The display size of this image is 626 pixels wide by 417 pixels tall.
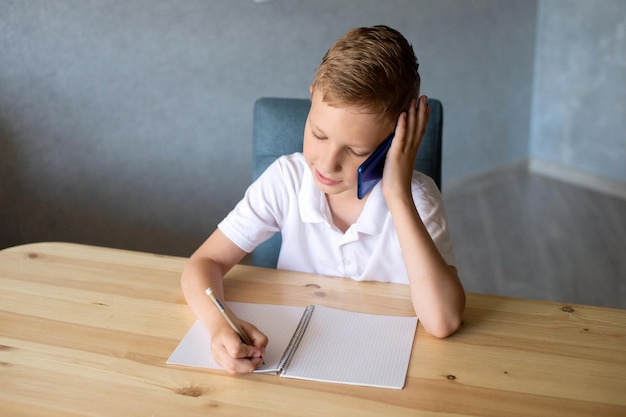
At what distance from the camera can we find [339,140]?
48.6 inches


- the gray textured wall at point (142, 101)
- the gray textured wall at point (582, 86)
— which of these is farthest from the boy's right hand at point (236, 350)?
the gray textured wall at point (582, 86)

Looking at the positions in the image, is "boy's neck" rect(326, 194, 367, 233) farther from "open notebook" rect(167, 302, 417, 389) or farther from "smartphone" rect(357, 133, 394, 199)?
"open notebook" rect(167, 302, 417, 389)

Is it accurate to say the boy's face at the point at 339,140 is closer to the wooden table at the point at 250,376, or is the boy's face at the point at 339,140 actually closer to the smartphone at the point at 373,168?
the smartphone at the point at 373,168

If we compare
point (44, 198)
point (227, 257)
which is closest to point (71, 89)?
point (44, 198)

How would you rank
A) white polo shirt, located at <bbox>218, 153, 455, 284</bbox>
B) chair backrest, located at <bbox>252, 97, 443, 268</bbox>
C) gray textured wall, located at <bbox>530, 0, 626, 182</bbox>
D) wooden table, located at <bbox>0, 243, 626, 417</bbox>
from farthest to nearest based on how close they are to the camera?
gray textured wall, located at <bbox>530, 0, 626, 182</bbox>
chair backrest, located at <bbox>252, 97, 443, 268</bbox>
white polo shirt, located at <bbox>218, 153, 455, 284</bbox>
wooden table, located at <bbox>0, 243, 626, 417</bbox>

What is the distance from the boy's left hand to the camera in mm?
1295

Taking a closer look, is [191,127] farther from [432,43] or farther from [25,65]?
[432,43]

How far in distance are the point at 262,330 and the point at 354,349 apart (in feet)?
0.50

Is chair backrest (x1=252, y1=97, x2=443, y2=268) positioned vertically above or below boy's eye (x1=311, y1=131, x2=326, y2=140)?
below

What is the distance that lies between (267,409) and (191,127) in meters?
1.86

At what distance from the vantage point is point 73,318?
47.1 inches

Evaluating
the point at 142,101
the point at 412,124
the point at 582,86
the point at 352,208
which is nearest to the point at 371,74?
the point at 412,124

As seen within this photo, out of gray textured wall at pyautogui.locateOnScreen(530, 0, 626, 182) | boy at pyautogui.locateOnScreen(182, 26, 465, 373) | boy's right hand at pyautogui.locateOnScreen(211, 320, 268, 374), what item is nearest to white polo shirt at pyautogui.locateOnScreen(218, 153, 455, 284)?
boy at pyautogui.locateOnScreen(182, 26, 465, 373)

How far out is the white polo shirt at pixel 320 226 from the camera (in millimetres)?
1401
